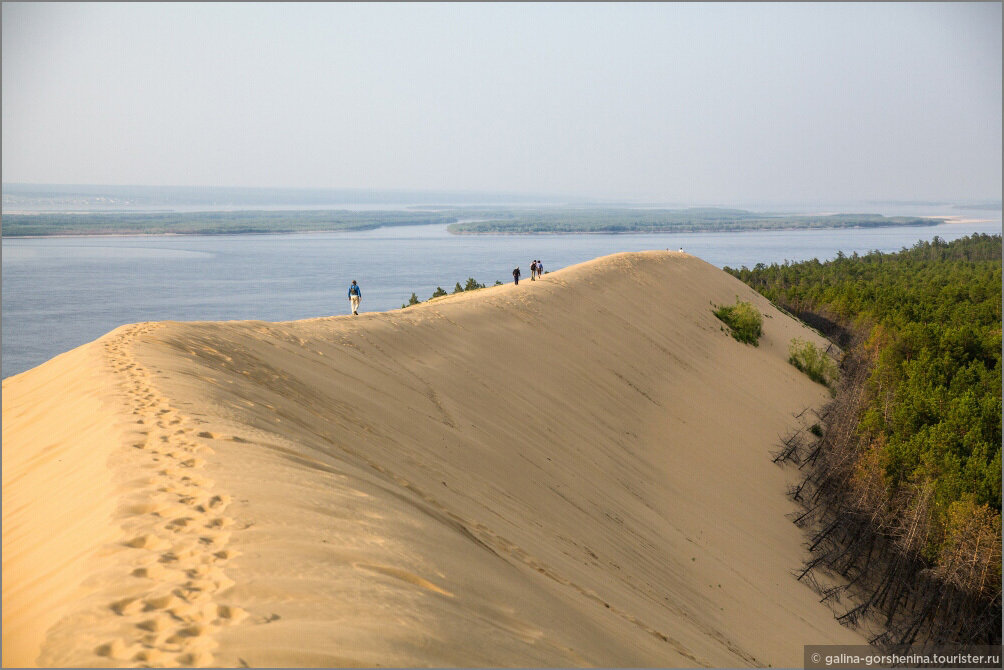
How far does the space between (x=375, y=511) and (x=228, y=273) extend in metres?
85.8

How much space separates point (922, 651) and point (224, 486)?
453 inches

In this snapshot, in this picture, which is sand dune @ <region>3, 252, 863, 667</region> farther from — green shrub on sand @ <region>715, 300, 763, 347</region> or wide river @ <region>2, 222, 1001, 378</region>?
wide river @ <region>2, 222, 1001, 378</region>

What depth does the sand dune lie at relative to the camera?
180 inches

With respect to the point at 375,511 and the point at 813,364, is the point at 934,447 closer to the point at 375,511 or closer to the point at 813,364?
the point at 375,511

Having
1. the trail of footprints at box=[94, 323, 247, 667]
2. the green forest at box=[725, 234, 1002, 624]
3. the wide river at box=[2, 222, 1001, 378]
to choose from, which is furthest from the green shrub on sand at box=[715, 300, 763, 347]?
the wide river at box=[2, 222, 1001, 378]

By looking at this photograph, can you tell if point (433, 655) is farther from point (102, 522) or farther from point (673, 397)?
point (673, 397)

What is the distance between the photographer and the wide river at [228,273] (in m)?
53.9

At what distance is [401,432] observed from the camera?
36.8ft

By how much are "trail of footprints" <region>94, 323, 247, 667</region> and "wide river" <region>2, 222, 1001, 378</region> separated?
39.1m

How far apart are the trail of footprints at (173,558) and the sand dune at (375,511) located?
20 millimetres

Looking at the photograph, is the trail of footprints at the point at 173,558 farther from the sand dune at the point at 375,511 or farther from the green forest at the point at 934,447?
the green forest at the point at 934,447

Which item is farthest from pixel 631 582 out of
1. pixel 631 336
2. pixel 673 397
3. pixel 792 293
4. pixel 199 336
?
pixel 792 293

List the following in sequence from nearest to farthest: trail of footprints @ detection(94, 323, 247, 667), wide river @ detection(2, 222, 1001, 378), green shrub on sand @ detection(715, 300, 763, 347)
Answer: trail of footprints @ detection(94, 323, 247, 667) < green shrub on sand @ detection(715, 300, 763, 347) < wide river @ detection(2, 222, 1001, 378)

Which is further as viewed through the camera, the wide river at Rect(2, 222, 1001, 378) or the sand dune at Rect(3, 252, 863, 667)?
the wide river at Rect(2, 222, 1001, 378)
